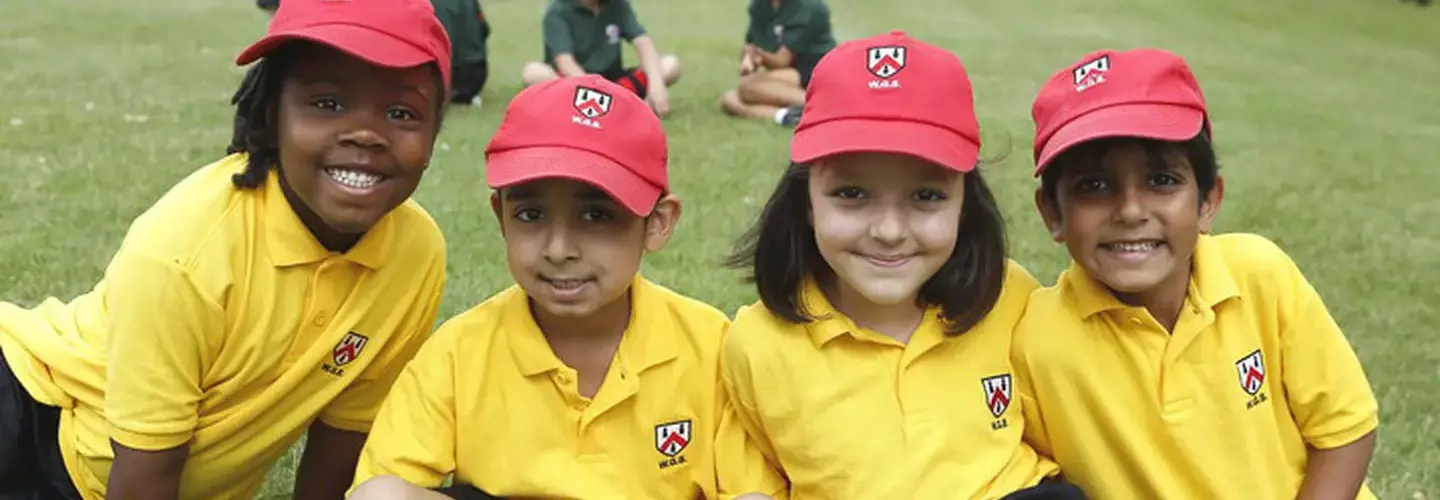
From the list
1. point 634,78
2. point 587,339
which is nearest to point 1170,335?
point 587,339

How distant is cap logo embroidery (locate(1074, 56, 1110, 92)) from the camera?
1996mm

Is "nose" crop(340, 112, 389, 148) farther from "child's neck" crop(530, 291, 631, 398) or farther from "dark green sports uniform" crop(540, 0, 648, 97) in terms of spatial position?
"dark green sports uniform" crop(540, 0, 648, 97)

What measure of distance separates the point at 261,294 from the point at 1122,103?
144 cm

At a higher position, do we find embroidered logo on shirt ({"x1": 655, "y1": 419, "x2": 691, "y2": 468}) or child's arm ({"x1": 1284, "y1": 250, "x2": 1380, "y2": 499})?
child's arm ({"x1": 1284, "y1": 250, "x2": 1380, "y2": 499})

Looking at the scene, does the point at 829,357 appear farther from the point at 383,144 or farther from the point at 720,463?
the point at 383,144

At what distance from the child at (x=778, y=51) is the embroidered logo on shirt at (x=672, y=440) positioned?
534cm

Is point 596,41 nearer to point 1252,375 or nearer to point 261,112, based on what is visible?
point 261,112

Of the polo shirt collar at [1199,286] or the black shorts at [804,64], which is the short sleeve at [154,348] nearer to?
the polo shirt collar at [1199,286]

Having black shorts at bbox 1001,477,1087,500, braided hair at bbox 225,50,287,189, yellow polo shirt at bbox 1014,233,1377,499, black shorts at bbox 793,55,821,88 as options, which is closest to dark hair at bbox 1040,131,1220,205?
yellow polo shirt at bbox 1014,233,1377,499

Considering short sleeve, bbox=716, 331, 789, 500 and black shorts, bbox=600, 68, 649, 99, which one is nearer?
short sleeve, bbox=716, 331, 789, 500

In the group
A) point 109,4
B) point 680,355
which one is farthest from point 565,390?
point 109,4

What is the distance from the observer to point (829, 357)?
6.88ft

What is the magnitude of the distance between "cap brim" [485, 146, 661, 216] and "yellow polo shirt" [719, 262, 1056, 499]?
32 cm

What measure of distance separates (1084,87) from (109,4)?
1164 cm
